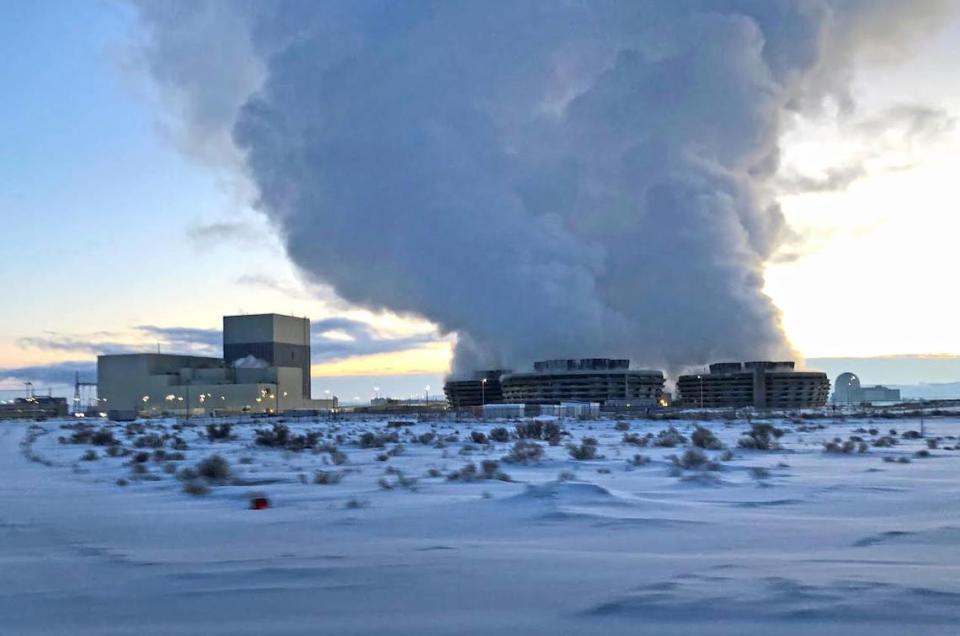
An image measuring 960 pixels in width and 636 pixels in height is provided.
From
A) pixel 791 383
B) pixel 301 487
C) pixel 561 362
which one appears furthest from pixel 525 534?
pixel 791 383

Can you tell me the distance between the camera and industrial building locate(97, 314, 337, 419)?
Result: 138 m

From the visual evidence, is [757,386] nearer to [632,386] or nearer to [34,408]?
[632,386]

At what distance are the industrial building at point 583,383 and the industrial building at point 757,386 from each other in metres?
14.2

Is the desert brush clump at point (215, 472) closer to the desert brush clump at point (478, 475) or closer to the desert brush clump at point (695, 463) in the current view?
the desert brush clump at point (478, 475)

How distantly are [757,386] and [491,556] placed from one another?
5446 inches

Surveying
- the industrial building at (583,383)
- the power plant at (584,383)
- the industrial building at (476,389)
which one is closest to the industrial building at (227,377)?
the industrial building at (476,389)

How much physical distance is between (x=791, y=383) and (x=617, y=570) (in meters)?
144

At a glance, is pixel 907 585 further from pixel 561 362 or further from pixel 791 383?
pixel 791 383

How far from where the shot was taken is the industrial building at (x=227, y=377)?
→ 13850 cm

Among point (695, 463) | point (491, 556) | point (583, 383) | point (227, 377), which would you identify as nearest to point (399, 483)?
point (695, 463)

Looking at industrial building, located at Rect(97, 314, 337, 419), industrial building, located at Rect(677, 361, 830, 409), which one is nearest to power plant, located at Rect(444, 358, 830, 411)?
industrial building, located at Rect(677, 361, 830, 409)

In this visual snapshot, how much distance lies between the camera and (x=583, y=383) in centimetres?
13175

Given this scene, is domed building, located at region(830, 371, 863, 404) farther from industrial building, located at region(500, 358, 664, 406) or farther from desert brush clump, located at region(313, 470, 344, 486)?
desert brush clump, located at region(313, 470, 344, 486)

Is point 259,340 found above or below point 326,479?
above
